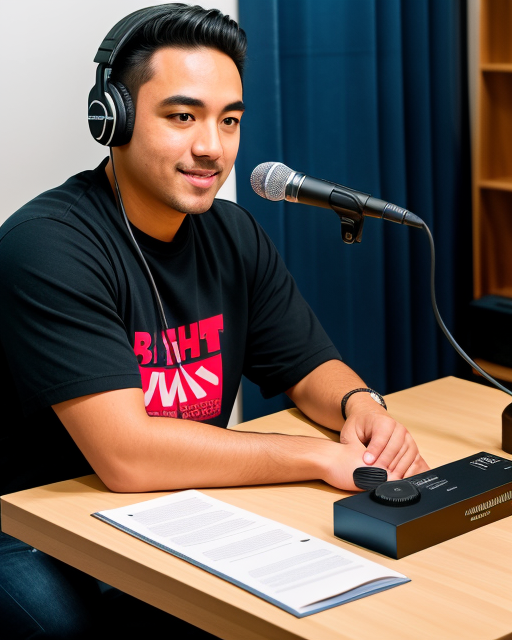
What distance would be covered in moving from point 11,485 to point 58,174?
2.74 ft

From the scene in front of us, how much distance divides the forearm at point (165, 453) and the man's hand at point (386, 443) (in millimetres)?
60

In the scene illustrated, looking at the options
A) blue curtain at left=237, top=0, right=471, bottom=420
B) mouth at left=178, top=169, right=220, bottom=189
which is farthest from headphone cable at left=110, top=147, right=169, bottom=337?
blue curtain at left=237, top=0, right=471, bottom=420

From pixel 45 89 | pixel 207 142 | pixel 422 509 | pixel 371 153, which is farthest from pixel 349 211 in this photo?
pixel 371 153

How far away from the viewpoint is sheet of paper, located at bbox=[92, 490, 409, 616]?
1000 millimetres

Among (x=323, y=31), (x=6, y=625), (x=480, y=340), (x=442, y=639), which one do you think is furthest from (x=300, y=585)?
(x=480, y=340)

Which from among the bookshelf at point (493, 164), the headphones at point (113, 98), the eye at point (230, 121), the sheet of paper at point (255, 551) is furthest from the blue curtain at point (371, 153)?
the sheet of paper at point (255, 551)

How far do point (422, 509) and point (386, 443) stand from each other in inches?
10.2

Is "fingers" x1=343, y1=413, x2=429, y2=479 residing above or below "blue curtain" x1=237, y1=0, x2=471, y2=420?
below

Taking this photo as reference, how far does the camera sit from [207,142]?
1.54 metres

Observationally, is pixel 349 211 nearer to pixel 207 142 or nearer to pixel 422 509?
pixel 207 142

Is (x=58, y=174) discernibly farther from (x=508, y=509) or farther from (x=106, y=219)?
(x=508, y=509)

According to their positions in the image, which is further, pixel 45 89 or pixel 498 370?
pixel 498 370

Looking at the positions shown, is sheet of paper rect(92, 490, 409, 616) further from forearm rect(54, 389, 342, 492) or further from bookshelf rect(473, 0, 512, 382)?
bookshelf rect(473, 0, 512, 382)

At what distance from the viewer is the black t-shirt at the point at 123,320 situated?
137cm
